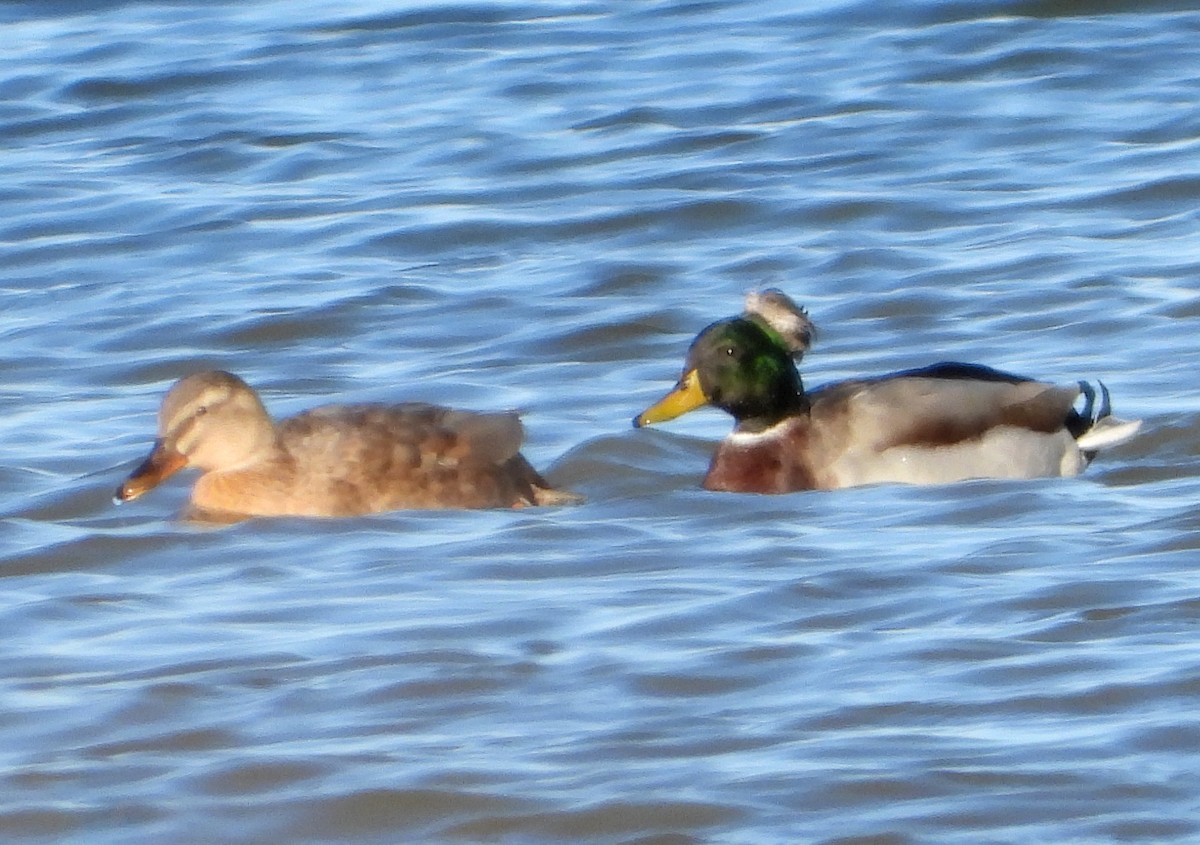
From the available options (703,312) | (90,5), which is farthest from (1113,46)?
(90,5)

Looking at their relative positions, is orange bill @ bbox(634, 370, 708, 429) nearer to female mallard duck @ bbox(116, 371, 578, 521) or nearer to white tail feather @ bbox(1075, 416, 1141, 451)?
female mallard duck @ bbox(116, 371, 578, 521)

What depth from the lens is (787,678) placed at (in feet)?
20.1

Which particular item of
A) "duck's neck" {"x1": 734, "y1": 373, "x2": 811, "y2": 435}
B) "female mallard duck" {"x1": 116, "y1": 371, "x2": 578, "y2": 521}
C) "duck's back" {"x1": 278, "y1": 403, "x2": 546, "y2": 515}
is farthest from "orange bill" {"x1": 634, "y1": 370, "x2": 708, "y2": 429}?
"duck's back" {"x1": 278, "y1": 403, "x2": 546, "y2": 515}

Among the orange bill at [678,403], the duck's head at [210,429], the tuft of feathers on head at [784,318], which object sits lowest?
the orange bill at [678,403]

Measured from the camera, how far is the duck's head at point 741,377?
927 cm

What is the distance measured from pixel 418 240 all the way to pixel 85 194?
7.64ft

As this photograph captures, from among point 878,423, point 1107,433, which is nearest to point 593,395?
point 878,423

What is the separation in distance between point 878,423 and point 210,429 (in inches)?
84.8

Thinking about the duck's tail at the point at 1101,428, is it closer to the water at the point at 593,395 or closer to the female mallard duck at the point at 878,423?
the female mallard duck at the point at 878,423

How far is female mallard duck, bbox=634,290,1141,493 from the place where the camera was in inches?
353

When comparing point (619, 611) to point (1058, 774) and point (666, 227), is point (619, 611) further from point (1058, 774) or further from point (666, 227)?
point (666, 227)

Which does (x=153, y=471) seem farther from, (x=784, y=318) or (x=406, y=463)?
(x=784, y=318)

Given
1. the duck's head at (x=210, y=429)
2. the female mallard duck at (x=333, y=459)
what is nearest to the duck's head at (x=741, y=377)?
the female mallard duck at (x=333, y=459)

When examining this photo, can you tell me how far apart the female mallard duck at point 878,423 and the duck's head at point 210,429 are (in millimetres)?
1271
